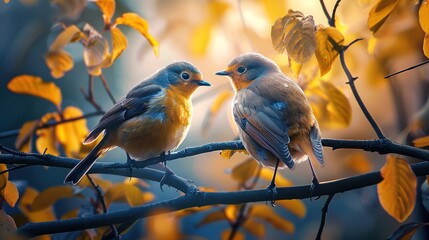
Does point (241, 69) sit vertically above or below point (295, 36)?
below

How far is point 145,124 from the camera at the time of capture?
280 centimetres

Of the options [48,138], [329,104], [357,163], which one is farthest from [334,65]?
[48,138]

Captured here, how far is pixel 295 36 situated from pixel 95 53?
0.97 m

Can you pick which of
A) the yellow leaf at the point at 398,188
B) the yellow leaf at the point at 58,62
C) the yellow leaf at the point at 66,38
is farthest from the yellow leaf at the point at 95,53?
the yellow leaf at the point at 398,188

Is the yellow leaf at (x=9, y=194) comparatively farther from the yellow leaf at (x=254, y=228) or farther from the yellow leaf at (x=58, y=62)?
the yellow leaf at (x=254, y=228)

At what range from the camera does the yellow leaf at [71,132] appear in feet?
9.72

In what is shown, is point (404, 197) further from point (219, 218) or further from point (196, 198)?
point (219, 218)

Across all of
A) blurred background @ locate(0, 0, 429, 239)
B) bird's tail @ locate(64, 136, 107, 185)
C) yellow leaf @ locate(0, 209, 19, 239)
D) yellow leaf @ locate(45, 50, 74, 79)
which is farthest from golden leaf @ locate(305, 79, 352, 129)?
yellow leaf @ locate(0, 209, 19, 239)

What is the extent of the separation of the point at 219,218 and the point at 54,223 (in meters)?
1.06

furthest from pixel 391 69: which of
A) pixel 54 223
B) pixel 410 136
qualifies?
pixel 54 223

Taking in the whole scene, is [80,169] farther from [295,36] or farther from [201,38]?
[201,38]

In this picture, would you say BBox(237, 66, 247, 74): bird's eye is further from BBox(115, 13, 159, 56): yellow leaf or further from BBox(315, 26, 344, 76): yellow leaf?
BBox(315, 26, 344, 76): yellow leaf

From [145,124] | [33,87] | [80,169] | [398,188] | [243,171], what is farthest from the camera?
[33,87]

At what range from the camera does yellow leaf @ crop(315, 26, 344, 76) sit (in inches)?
73.6
